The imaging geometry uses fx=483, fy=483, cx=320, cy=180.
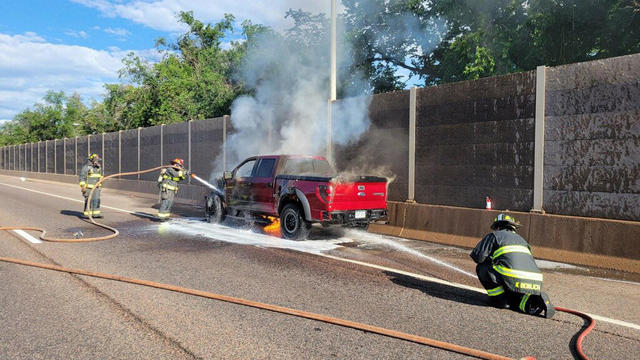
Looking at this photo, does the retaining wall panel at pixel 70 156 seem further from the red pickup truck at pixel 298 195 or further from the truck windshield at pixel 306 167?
the truck windshield at pixel 306 167

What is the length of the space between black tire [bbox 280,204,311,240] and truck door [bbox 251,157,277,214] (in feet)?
1.76

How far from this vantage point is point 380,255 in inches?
320

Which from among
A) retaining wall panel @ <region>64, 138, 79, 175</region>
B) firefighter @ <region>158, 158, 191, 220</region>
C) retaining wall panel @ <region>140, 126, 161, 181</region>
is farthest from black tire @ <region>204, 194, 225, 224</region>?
retaining wall panel @ <region>64, 138, 79, 175</region>

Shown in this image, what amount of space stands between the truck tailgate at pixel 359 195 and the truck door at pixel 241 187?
2688 mm

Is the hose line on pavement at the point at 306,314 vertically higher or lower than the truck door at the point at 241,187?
lower

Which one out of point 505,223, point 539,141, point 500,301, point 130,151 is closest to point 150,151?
point 130,151

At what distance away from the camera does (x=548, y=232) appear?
8.34m

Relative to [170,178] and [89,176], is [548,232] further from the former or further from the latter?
[89,176]

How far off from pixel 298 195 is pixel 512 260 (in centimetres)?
502

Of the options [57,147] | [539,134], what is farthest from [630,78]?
[57,147]

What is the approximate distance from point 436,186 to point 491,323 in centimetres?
622

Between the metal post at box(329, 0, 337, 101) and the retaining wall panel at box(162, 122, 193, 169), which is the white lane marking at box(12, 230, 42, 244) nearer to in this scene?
the metal post at box(329, 0, 337, 101)

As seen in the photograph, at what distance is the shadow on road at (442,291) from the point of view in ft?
18.0

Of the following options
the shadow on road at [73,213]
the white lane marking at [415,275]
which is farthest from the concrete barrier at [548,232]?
the shadow on road at [73,213]
